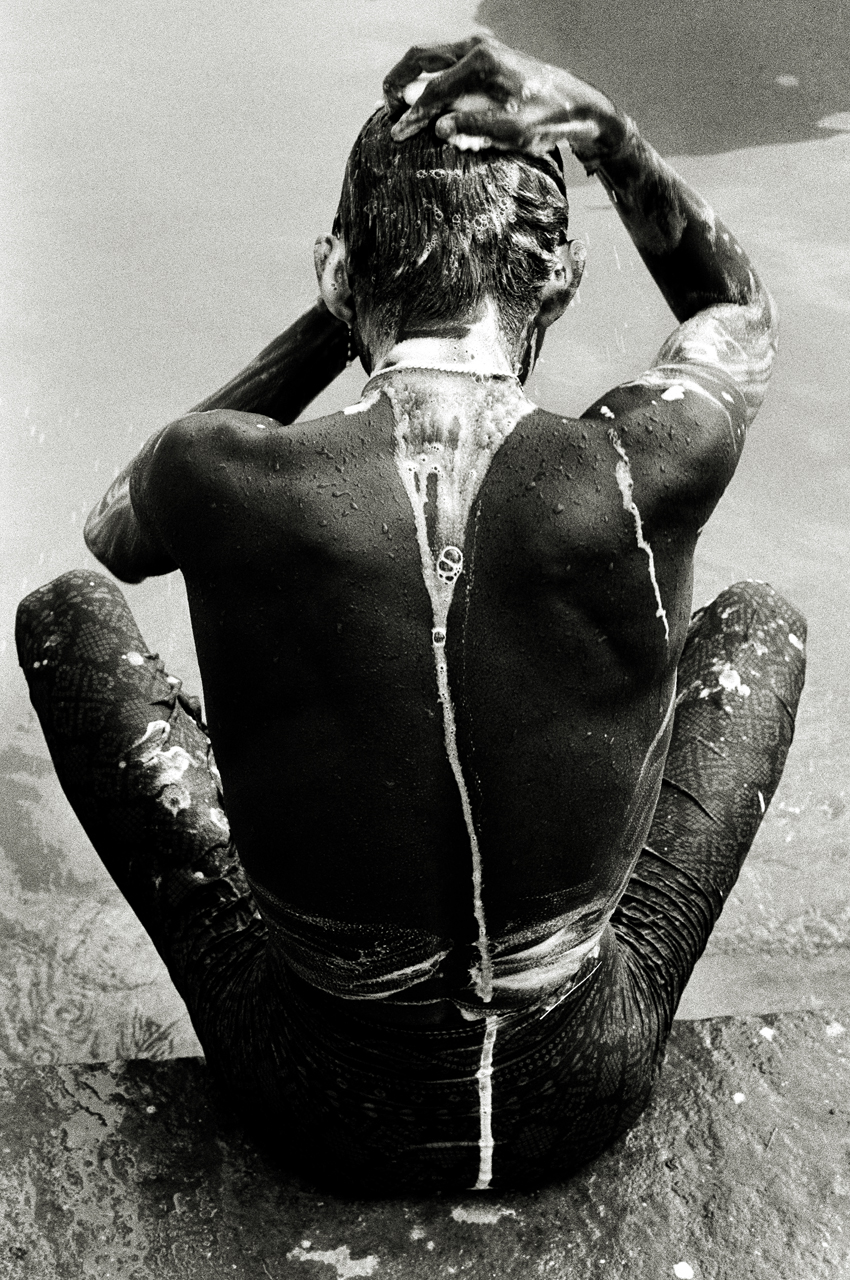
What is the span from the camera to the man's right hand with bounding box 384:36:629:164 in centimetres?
176

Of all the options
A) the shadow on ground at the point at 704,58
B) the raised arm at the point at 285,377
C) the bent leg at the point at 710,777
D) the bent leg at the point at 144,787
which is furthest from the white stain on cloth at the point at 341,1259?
the shadow on ground at the point at 704,58

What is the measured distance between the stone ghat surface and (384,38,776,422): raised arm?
3.25 ft

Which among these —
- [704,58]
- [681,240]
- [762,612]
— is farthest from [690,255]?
[704,58]

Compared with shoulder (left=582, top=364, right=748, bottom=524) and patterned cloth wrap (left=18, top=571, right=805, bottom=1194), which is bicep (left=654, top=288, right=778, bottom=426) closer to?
shoulder (left=582, top=364, right=748, bottom=524)

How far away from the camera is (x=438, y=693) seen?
1.65 metres

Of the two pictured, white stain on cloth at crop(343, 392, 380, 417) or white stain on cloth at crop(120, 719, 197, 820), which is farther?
white stain on cloth at crop(120, 719, 197, 820)

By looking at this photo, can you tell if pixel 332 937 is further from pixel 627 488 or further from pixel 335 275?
pixel 335 275

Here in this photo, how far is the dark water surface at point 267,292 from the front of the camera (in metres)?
3.11

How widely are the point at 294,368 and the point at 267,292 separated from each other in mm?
2967

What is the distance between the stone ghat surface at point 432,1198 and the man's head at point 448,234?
111cm

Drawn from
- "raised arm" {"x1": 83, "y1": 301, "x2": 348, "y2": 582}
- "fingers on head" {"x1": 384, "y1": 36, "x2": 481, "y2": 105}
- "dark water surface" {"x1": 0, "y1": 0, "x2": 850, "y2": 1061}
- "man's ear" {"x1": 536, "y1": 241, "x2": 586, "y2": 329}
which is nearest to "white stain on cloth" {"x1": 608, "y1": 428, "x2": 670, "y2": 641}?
"man's ear" {"x1": 536, "y1": 241, "x2": 586, "y2": 329}

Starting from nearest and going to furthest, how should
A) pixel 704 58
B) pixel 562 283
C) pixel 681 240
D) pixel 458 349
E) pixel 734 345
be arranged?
pixel 458 349 → pixel 562 283 → pixel 734 345 → pixel 681 240 → pixel 704 58

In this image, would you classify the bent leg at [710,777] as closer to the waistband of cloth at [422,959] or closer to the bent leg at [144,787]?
the waistband of cloth at [422,959]

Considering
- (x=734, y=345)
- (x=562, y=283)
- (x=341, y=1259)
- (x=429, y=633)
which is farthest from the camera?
(x=734, y=345)
